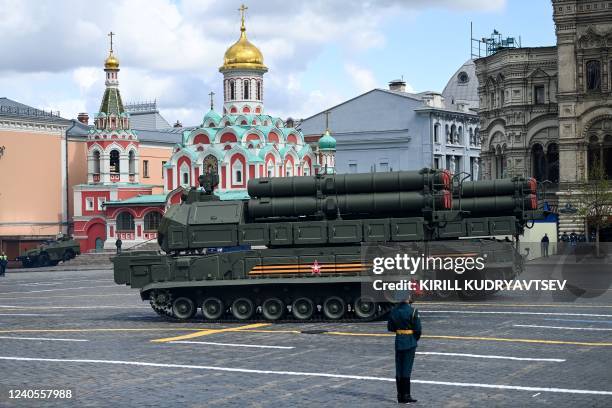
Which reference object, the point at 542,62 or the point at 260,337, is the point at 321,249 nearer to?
the point at 260,337

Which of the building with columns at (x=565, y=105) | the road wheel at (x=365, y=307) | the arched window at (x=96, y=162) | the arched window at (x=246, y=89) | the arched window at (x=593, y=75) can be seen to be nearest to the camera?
the road wheel at (x=365, y=307)

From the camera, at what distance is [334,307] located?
2319 cm

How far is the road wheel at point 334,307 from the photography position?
75.8 feet

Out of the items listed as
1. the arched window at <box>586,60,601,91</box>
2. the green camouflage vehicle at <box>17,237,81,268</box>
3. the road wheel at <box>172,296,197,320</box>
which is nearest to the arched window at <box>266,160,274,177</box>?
the green camouflage vehicle at <box>17,237,81,268</box>

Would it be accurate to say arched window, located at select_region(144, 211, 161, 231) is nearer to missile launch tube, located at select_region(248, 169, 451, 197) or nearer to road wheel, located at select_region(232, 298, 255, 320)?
missile launch tube, located at select_region(248, 169, 451, 197)

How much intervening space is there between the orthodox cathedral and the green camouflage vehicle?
871cm

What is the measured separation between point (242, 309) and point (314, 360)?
671 centimetres

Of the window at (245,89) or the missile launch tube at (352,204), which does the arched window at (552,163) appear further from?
the missile launch tube at (352,204)

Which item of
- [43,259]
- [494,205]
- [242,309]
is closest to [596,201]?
[494,205]

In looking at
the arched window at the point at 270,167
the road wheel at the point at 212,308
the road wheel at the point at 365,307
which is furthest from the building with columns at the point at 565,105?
the road wheel at the point at 212,308

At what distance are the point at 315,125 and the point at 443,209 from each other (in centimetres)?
7461

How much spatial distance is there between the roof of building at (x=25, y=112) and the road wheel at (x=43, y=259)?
49.7ft

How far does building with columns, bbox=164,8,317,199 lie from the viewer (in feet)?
241

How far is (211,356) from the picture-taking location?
17.9 meters
